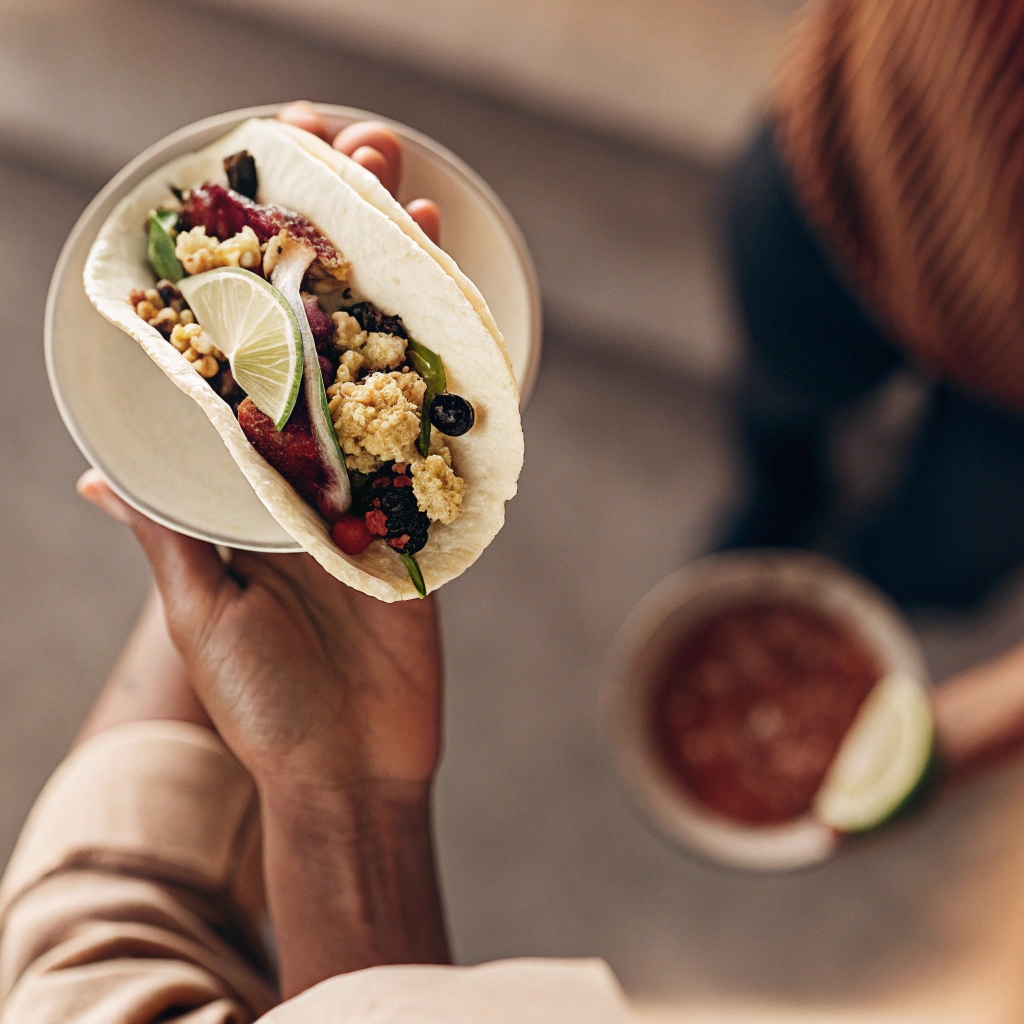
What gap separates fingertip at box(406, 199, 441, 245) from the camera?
0.80 metres

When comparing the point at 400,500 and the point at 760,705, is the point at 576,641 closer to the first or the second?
the point at 760,705

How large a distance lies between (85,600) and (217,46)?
1.07 meters

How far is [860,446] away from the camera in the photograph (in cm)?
198

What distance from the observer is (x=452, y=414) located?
743 mm

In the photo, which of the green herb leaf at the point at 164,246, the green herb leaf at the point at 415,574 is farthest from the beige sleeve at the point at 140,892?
the green herb leaf at the point at 164,246

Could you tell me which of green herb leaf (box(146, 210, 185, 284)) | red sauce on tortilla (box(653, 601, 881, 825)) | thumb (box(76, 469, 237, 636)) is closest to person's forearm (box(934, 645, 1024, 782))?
red sauce on tortilla (box(653, 601, 881, 825))

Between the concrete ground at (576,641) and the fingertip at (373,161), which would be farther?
the concrete ground at (576,641)

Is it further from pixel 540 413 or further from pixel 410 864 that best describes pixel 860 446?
pixel 410 864

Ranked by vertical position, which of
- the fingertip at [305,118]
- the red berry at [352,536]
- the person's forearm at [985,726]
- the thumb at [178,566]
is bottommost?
the person's forearm at [985,726]

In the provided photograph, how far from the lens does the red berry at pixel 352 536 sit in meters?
0.76

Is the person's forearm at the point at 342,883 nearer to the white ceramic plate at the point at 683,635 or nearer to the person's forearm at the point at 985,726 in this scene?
the white ceramic plate at the point at 683,635

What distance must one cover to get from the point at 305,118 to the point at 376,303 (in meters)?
0.17

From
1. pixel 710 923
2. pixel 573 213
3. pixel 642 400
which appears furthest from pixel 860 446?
pixel 710 923

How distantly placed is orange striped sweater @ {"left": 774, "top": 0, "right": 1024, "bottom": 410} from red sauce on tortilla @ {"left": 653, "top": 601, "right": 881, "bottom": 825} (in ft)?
1.75
